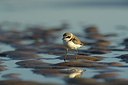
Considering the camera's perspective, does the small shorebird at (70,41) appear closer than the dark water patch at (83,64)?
A: No

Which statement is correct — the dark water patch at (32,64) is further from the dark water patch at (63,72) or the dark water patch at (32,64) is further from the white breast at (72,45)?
the white breast at (72,45)

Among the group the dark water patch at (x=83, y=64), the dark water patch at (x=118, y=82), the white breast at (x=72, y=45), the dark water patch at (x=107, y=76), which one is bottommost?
the dark water patch at (x=118, y=82)

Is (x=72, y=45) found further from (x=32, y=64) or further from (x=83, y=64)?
(x=32, y=64)

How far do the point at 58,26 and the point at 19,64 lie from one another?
1154 centimetres

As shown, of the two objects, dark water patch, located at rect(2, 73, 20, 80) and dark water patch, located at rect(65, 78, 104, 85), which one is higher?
dark water patch, located at rect(2, 73, 20, 80)

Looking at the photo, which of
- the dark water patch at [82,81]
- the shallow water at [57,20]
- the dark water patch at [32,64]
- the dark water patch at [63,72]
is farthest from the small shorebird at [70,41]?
the dark water patch at [82,81]

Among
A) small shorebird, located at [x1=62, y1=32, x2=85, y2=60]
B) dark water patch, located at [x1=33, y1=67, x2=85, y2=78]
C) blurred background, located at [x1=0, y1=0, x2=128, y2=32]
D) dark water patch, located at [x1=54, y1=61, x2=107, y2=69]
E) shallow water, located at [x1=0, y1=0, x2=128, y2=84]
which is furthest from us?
blurred background, located at [x1=0, y1=0, x2=128, y2=32]

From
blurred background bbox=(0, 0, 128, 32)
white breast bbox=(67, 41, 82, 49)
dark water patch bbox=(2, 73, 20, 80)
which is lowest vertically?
dark water patch bbox=(2, 73, 20, 80)

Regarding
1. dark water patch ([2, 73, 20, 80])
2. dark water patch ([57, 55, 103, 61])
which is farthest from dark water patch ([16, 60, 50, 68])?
dark water patch ([2, 73, 20, 80])

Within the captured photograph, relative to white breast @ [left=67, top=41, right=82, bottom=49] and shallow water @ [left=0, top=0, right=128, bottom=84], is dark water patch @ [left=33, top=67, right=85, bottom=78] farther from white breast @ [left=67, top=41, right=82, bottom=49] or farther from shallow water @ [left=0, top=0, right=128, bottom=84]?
white breast @ [left=67, top=41, right=82, bottom=49]

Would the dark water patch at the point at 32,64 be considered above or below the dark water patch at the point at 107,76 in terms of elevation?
above

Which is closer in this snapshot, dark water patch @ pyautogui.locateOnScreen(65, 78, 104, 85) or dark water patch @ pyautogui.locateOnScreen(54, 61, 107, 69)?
dark water patch @ pyautogui.locateOnScreen(65, 78, 104, 85)

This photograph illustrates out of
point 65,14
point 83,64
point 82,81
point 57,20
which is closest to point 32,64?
point 83,64

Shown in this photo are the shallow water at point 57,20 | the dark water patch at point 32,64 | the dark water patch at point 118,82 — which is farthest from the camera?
the dark water patch at point 32,64
